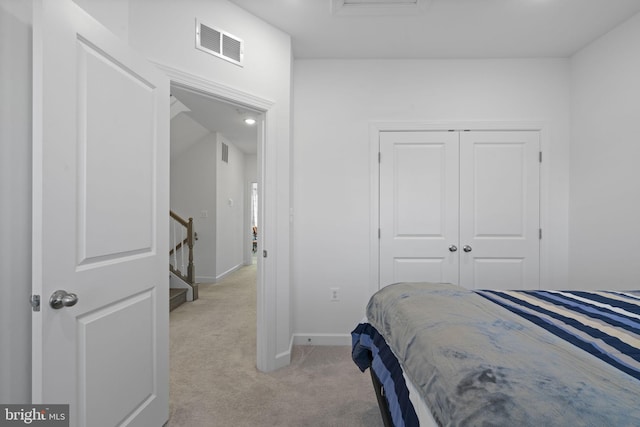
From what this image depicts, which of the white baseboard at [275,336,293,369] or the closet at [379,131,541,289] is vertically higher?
the closet at [379,131,541,289]

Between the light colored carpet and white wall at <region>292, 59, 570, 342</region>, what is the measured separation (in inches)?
19.2

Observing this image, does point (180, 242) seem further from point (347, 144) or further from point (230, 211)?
point (347, 144)

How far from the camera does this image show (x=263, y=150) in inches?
86.9

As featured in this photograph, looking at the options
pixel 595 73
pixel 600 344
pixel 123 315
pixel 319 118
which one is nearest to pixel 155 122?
pixel 123 315

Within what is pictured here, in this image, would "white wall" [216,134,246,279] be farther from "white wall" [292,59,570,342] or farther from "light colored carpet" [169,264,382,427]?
"white wall" [292,59,570,342]

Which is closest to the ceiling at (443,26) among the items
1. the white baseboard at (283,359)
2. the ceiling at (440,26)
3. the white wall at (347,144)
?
the ceiling at (440,26)

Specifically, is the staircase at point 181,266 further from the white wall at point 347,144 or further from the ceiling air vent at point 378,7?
the ceiling air vent at point 378,7

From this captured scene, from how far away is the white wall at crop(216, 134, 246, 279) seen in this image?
5255mm

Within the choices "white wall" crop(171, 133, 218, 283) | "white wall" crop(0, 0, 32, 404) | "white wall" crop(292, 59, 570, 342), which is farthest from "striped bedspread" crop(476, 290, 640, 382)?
"white wall" crop(171, 133, 218, 283)

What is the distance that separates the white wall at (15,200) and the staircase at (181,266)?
8.56 feet

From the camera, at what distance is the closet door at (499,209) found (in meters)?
2.67

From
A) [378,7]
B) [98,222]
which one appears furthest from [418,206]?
[98,222]

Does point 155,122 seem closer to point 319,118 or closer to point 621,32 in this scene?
point 319,118

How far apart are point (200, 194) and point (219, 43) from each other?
3.62 meters
